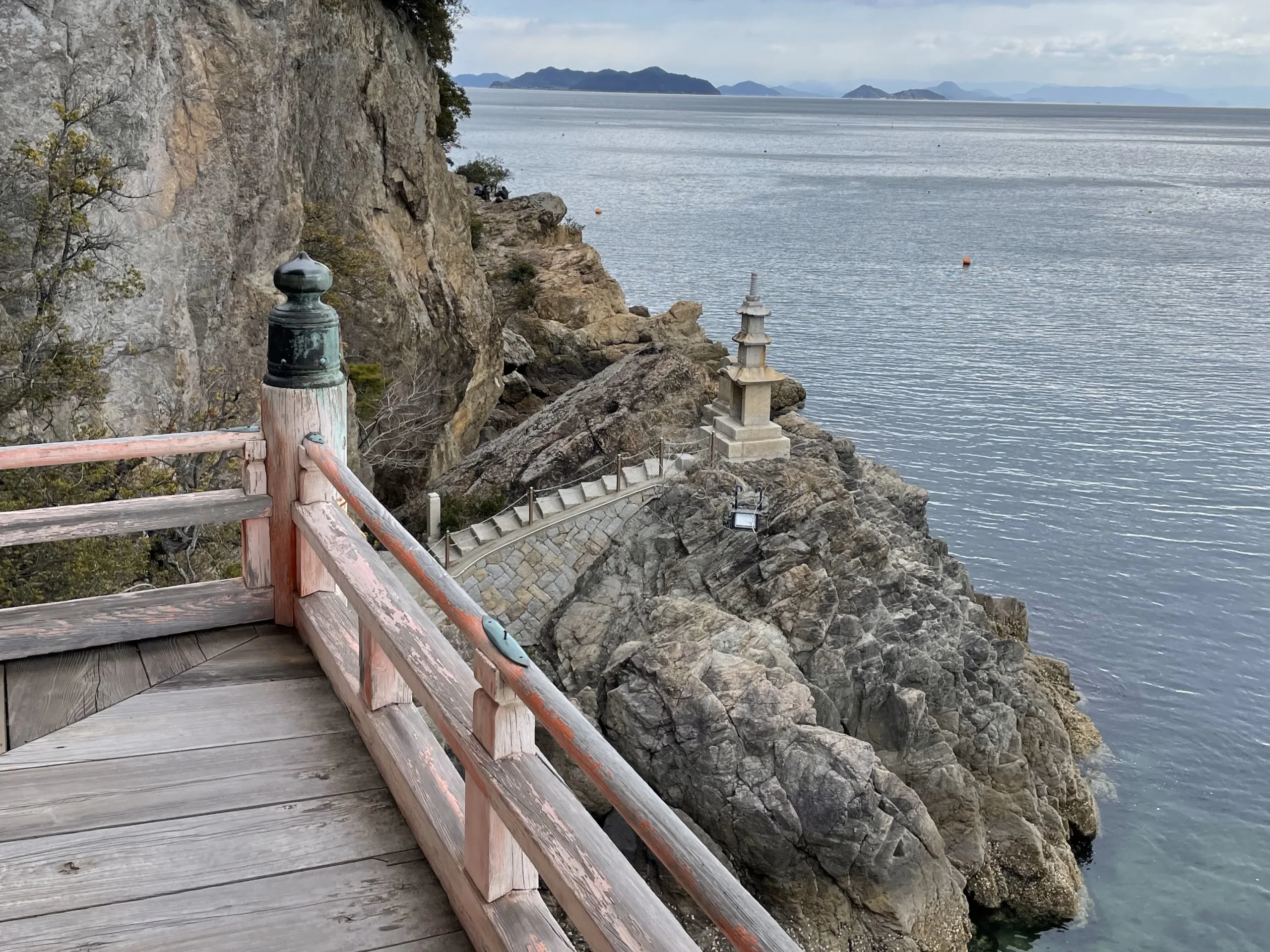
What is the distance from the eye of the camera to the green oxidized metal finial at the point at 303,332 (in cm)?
479

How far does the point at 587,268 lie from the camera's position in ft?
180

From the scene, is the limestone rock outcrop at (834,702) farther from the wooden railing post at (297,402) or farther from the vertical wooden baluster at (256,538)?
the wooden railing post at (297,402)

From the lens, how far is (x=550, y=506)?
2814 centimetres

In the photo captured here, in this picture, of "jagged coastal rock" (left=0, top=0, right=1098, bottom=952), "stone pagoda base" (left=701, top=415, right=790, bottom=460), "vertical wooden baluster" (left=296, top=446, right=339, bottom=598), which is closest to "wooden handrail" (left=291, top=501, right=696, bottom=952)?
"vertical wooden baluster" (left=296, top=446, right=339, bottom=598)

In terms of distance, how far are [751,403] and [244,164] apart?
45.0 feet

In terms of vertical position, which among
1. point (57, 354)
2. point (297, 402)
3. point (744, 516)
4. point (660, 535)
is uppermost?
point (297, 402)

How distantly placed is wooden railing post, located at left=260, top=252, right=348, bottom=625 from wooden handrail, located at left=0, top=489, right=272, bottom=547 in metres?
0.17

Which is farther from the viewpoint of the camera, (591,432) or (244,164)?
(591,432)

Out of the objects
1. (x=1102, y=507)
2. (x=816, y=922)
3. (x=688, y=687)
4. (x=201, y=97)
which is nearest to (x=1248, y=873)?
(x=816, y=922)

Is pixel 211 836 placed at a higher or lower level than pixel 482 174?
lower

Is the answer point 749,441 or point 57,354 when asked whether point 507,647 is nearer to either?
point 57,354

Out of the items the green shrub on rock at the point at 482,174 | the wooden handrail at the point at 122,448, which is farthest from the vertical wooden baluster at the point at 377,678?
the green shrub on rock at the point at 482,174

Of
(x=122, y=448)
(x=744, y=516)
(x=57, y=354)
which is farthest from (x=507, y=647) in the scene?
(x=744, y=516)

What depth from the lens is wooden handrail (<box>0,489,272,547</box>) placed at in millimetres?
4797
